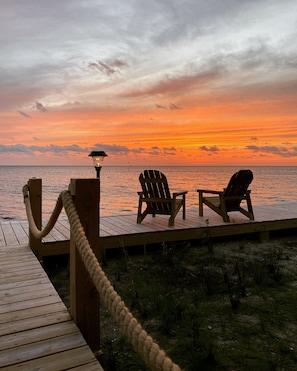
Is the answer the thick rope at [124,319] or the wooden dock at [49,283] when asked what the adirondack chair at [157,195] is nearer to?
the wooden dock at [49,283]

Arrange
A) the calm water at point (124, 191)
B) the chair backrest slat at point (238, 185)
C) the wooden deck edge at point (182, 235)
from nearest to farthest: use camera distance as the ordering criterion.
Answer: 1. the wooden deck edge at point (182, 235)
2. the chair backrest slat at point (238, 185)
3. the calm water at point (124, 191)

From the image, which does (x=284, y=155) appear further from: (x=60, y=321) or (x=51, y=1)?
(x=60, y=321)

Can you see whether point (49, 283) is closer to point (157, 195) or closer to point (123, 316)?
point (123, 316)

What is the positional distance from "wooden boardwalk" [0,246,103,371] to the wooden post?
97 millimetres

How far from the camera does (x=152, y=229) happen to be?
5543 mm

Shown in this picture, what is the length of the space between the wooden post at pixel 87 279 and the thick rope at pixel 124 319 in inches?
8.3

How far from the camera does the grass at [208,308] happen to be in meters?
2.40

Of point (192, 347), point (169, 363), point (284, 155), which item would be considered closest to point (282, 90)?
point (192, 347)

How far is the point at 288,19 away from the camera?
9234mm

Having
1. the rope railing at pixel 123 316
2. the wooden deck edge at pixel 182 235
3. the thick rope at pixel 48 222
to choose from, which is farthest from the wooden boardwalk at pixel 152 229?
the rope railing at pixel 123 316

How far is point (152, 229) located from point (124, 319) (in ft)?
14.4

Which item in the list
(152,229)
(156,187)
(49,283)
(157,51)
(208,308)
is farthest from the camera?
(157,51)

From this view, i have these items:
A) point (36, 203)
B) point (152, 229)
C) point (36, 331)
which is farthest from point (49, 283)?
point (152, 229)

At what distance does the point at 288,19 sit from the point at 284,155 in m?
42.5
